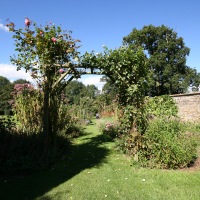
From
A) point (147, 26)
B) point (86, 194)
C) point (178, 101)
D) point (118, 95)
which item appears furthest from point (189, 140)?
point (147, 26)

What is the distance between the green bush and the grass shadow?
117cm

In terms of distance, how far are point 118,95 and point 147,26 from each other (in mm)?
26899

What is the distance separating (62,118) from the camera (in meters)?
6.98

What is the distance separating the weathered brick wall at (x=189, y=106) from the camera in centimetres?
1007

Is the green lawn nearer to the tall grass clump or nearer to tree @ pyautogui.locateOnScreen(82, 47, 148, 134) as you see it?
the tall grass clump

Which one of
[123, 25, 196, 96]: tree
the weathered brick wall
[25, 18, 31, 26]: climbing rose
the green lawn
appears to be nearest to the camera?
the green lawn

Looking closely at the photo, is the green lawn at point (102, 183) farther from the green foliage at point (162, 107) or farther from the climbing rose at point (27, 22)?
the climbing rose at point (27, 22)

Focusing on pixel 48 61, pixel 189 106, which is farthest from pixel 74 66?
pixel 189 106

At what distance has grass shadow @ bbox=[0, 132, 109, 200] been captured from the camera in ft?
12.0

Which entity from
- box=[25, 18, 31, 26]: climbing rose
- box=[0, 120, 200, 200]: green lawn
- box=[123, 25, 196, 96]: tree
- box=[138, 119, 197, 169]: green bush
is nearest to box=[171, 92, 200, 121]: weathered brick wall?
box=[138, 119, 197, 169]: green bush

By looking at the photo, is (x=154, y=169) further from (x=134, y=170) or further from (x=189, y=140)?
(x=189, y=140)

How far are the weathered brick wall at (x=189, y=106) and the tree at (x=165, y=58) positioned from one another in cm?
1773

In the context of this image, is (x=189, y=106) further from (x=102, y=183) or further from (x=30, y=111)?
(x=102, y=183)

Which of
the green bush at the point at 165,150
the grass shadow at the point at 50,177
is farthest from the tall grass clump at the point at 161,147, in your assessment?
the grass shadow at the point at 50,177
